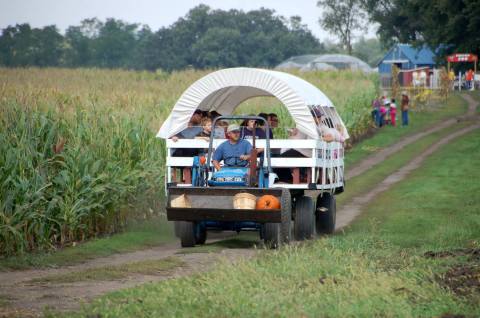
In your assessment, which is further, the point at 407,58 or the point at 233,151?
the point at 407,58

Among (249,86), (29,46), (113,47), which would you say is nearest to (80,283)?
(249,86)

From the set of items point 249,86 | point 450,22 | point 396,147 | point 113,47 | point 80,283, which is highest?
point 113,47

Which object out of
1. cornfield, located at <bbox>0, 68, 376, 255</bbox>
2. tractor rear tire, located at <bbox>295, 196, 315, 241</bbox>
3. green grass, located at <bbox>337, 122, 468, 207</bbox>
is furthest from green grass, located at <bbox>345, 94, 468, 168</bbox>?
tractor rear tire, located at <bbox>295, 196, 315, 241</bbox>

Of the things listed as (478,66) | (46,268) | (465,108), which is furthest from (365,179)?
(478,66)

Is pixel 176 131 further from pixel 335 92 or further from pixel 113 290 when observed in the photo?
pixel 335 92

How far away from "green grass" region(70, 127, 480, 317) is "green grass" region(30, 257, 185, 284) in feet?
4.07

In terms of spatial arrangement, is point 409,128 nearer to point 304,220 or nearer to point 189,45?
point 304,220

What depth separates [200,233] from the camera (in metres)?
17.6

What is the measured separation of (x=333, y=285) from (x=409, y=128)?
39519 millimetres

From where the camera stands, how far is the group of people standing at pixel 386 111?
50031mm

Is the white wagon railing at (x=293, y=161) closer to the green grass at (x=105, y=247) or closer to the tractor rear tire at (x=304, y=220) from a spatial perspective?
the tractor rear tire at (x=304, y=220)

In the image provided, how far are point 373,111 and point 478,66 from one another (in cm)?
2586

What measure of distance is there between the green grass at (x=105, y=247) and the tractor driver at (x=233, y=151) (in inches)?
82.8

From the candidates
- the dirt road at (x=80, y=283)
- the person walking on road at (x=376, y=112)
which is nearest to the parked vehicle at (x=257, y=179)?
the dirt road at (x=80, y=283)
